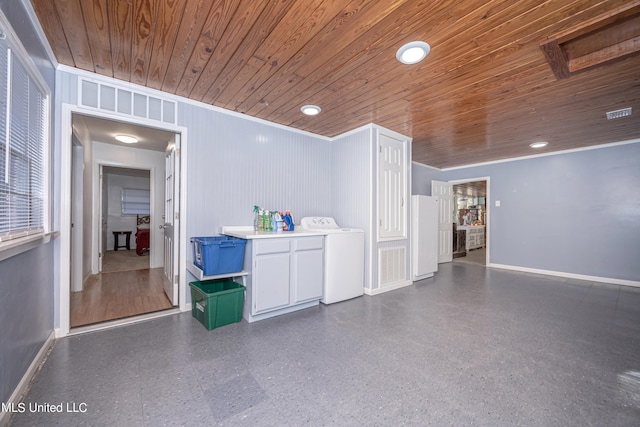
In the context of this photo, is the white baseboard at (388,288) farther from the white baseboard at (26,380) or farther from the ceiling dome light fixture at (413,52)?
the white baseboard at (26,380)

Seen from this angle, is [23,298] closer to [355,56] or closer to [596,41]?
[355,56]

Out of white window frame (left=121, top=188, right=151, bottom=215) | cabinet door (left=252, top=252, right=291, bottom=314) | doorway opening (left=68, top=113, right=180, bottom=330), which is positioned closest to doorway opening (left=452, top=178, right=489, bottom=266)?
cabinet door (left=252, top=252, right=291, bottom=314)

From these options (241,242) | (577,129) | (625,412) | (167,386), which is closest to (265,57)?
(241,242)

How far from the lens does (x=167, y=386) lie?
5.35 feet

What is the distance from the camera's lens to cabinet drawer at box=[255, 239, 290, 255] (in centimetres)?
259

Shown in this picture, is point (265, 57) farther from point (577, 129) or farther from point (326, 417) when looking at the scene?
point (577, 129)

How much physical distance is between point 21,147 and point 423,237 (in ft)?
15.7

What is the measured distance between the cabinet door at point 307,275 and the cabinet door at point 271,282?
110 mm

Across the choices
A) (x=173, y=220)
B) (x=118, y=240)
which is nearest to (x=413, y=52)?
(x=173, y=220)

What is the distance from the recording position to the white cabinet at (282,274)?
2.60 meters

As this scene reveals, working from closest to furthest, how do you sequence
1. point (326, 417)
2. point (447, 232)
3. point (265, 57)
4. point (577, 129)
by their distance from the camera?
point (326, 417) < point (265, 57) < point (577, 129) < point (447, 232)

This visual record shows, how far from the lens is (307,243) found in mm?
2955

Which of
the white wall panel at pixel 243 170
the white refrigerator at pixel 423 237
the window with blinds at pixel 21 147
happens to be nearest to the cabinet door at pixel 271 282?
the white wall panel at pixel 243 170

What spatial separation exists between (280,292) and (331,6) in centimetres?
242
